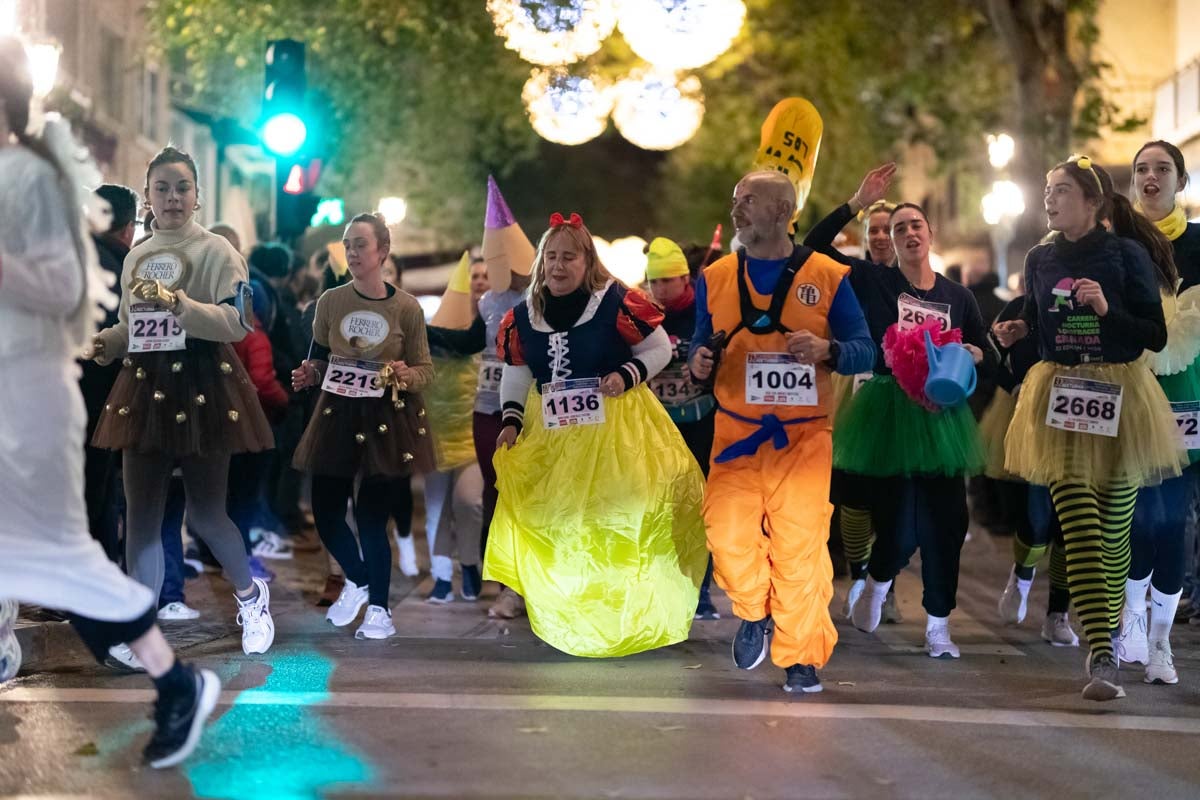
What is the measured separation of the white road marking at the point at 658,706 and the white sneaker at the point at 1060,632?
1.83 meters

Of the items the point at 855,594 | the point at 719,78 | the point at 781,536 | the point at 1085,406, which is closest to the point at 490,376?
the point at 855,594

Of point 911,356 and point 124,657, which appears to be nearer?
point 124,657

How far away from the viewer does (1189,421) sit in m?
7.57

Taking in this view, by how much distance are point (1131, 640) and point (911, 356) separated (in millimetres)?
1674

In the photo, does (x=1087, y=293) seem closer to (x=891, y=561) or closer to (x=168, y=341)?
(x=891, y=561)

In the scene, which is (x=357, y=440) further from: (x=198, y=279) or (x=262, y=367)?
(x=262, y=367)

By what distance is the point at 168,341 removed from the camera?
23.3 feet

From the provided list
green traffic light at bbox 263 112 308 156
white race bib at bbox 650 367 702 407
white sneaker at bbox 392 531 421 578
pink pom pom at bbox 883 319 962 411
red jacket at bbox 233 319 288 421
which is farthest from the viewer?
green traffic light at bbox 263 112 308 156

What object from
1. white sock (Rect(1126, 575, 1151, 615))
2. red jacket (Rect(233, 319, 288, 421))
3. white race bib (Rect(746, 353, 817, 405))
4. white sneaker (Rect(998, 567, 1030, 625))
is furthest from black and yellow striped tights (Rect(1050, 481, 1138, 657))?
red jacket (Rect(233, 319, 288, 421))

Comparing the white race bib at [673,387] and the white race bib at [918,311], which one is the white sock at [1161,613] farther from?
the white race bib at [673,387]

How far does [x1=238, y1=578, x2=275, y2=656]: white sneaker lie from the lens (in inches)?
291

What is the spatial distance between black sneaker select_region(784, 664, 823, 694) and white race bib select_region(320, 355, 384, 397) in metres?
2.59

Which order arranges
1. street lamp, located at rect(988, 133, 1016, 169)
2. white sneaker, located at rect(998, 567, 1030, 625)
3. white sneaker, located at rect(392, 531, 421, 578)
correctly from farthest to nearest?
street lamp, located at rect(988, 133, 1016, 169), white sneaker, located at rect(392, 531, 421, 578), white sneaker, located at rect(998, 567, 1030, 625)

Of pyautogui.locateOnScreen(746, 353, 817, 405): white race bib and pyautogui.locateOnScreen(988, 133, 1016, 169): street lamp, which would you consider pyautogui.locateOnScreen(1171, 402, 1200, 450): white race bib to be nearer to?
pyautogui.locateOnScreen(746, 353, 817, 405): white race bib
